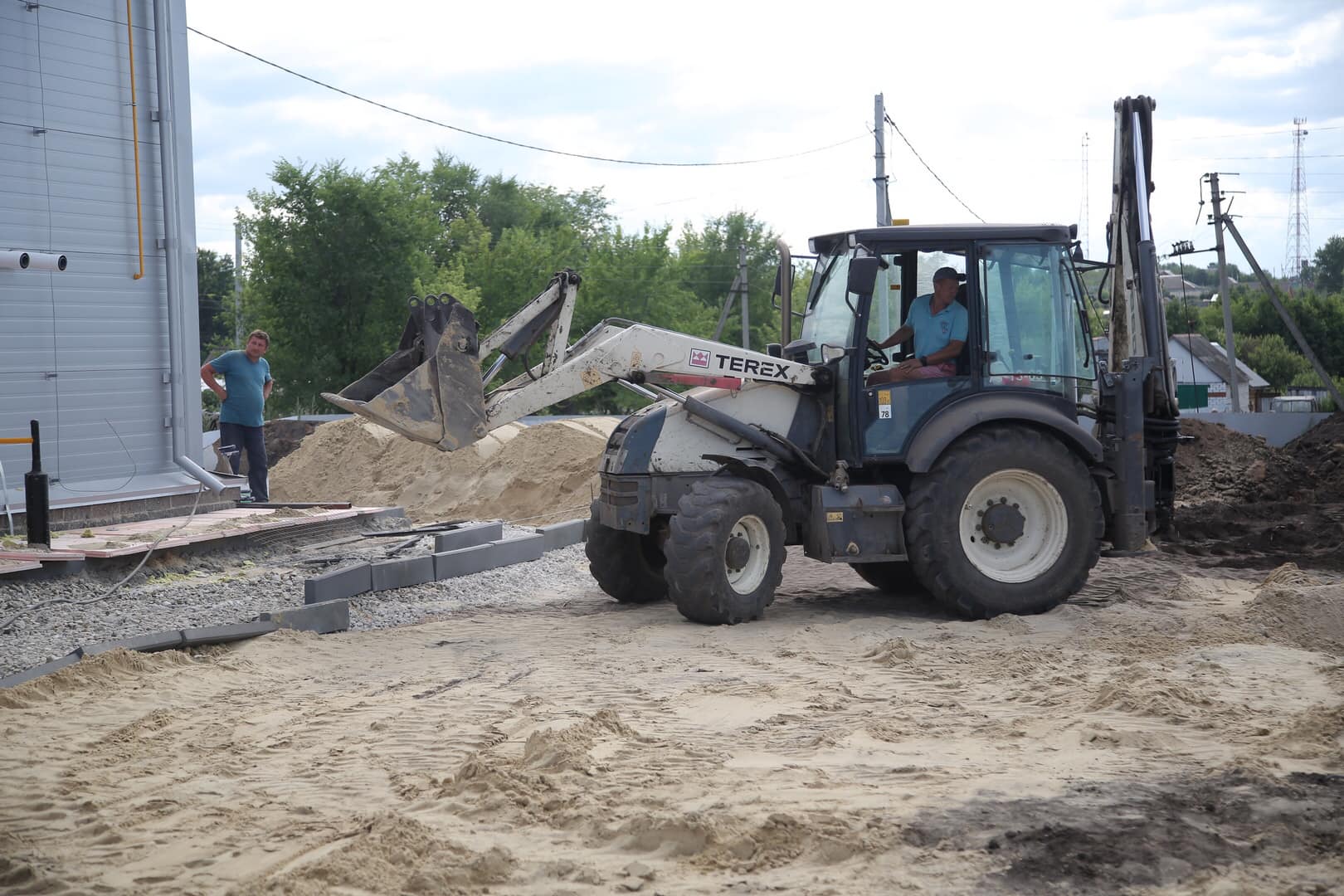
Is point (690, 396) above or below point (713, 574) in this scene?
above

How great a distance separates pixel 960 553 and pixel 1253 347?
178 feet

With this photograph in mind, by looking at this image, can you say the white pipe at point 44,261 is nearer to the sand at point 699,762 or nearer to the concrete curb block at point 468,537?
the concrete curb block at point 468,537

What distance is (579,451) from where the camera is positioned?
58.5ft

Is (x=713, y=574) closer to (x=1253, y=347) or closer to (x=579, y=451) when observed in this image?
(x=579, y=451)

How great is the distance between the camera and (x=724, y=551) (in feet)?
27.5

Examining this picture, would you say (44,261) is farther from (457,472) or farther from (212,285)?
(212,285)

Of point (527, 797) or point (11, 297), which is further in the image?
point (11, 297)

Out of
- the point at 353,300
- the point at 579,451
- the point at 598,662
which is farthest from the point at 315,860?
the point at 353,300

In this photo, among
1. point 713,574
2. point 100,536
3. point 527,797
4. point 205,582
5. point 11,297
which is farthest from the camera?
point 11,297

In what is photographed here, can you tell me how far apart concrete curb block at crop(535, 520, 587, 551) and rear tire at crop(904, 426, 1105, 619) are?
15.9 feet

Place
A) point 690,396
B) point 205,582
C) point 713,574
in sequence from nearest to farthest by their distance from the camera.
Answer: point 713,574 → point 690,396 → point 205,582

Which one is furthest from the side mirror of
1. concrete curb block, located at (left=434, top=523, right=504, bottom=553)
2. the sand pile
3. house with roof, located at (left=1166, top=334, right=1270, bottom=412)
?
house with roof, located at (left=1166, top=334, right=1270, bottom=412)

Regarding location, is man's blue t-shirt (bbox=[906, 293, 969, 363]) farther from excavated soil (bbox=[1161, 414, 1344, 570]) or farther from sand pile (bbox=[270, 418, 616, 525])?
sand pile (bbox=[270, 418, 616, 525])

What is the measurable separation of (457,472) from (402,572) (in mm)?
8764
